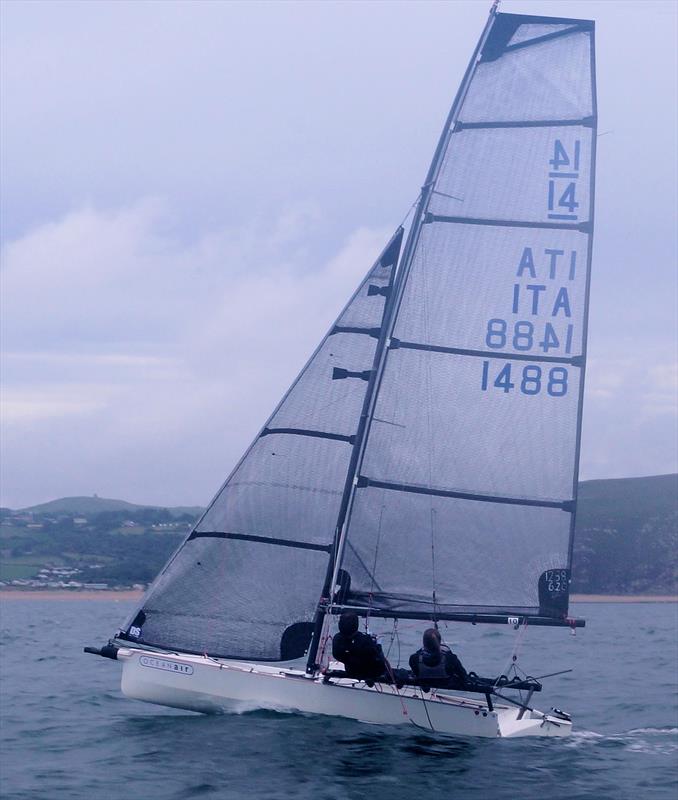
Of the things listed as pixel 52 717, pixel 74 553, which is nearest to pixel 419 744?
pixel 52 717

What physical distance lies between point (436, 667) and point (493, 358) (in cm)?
379

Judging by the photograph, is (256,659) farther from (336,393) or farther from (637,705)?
(637,705)

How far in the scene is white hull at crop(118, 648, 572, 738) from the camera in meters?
13.5

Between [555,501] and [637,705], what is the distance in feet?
19.0

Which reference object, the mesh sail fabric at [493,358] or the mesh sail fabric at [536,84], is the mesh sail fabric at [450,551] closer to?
the mesh sail fabric at [493,358]

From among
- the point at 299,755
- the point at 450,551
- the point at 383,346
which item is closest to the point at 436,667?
the point at 450,551

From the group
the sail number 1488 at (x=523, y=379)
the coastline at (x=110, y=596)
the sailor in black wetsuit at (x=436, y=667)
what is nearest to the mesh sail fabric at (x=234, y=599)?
the sailor in black wetsuit at (x=436, y=667)

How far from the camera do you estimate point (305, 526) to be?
14500 mm

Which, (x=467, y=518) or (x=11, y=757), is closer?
(x=11, y=757)

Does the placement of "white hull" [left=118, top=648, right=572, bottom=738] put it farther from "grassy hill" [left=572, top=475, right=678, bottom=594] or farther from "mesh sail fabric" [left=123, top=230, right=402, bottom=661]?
"grassy hill" [left=572, top=475, right=678, bottom=594]

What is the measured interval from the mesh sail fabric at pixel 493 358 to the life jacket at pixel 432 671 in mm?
986

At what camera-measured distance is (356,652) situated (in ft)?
44.3

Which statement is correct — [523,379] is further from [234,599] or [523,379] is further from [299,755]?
[299,755]

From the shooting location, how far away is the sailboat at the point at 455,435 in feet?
47.3
